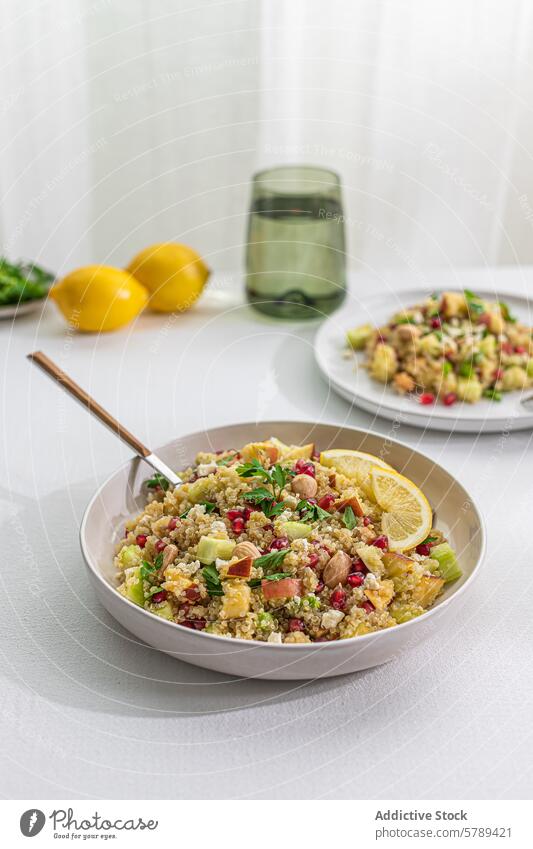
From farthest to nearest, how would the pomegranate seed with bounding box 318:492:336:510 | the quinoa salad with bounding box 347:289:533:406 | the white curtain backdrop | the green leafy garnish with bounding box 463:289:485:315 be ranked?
the white curtain backdrop, the green leafy garnish with bounding box 463:289:485:315, the quinoa salad with bounding box 347:289:533:406, the pomegranate seed with bounding box 318:492:336:510

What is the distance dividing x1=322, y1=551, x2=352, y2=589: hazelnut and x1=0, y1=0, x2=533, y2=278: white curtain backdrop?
207cm

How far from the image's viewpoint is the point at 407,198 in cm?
300

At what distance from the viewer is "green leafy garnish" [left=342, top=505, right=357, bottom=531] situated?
104cm

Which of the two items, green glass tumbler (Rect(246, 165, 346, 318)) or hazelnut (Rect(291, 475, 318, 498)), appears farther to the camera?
green glass tumbler (Rect(246, 165, 346, 318))

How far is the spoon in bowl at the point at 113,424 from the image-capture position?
121 centimetres

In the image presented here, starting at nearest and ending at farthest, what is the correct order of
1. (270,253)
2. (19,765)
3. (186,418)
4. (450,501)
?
(19,765)
(450,501)
(186,418)
(270,253)

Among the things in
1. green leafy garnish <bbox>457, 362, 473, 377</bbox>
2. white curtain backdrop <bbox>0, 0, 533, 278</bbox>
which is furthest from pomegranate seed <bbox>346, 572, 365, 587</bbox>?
white curtain backdrop <bbox>0, 0, 533, 278</bbox>

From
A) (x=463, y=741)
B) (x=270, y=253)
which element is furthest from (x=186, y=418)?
(x=463, y=741)

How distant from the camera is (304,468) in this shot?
43.9 inches

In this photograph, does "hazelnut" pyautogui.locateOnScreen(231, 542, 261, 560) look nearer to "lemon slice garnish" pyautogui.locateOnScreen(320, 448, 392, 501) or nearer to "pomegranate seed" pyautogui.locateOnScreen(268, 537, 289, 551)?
"pomegranate seed" pyautogui.locateOnScreen(268, 537, 289, 551)

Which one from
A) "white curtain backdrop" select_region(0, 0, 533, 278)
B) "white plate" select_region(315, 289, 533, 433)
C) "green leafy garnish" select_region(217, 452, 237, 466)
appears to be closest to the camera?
"green leafy garnish" select_region(217, 452, 237, 466)

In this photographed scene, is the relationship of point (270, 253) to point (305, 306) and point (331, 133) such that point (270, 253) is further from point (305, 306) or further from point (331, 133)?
point (331, 133)

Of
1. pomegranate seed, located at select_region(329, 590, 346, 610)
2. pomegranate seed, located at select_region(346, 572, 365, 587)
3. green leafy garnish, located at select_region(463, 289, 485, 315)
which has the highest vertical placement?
green leafy garnish, located at select_region(463, 289, 485, 315)

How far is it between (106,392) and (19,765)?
0.89m
